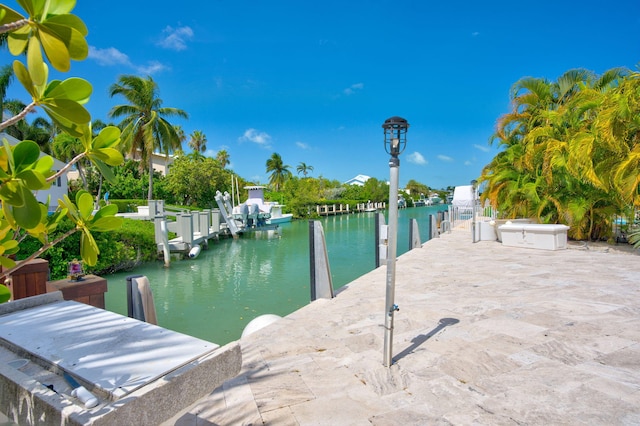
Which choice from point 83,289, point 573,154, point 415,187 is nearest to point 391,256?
point 83,289

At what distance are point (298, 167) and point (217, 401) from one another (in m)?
71.0

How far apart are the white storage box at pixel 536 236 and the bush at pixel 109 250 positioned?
1101cm

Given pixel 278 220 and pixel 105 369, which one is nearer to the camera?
pixel 105 369

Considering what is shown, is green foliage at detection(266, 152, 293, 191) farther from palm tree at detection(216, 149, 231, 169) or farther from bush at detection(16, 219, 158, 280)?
bush at detection(16, 219, 158, 280)

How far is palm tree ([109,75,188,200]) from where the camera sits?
2241cm

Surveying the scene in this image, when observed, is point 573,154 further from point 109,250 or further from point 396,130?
point 109,250

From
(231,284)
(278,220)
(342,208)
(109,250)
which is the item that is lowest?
(231,284)

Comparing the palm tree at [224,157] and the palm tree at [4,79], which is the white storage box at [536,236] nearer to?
the palm tree at [4,79]

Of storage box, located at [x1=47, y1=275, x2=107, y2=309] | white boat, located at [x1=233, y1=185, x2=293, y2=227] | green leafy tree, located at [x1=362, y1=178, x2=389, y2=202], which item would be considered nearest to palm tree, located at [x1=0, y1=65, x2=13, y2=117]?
white boat, located at [x1=233, y1=185, x2=293, y2=227]

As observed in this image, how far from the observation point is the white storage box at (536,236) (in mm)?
9305

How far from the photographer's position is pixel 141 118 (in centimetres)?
2302

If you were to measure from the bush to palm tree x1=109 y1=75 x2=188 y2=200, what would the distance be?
463 inches

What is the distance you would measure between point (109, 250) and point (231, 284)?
12.0ft

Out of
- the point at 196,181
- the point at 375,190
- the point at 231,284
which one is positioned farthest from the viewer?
the point at 375,190
